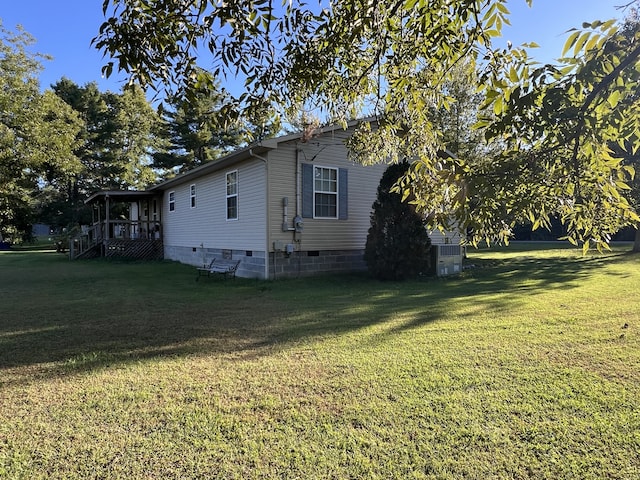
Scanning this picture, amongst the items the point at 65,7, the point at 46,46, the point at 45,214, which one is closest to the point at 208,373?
the point at 65,7

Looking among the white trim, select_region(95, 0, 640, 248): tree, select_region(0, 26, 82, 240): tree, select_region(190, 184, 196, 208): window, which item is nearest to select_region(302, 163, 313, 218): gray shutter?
the white trim

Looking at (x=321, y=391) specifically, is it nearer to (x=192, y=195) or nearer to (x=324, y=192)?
(x=324, y=192)

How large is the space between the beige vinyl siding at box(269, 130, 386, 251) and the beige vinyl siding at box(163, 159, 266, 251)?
0.36 metres

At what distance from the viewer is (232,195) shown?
11.8m

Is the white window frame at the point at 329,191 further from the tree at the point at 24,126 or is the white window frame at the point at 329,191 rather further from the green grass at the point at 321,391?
the tree at the point at 24,126

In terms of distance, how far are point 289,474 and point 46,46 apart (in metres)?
26.6

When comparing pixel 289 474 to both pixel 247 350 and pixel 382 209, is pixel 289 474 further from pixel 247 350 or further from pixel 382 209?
pixel 382 209

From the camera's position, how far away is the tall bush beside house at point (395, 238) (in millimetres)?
9930

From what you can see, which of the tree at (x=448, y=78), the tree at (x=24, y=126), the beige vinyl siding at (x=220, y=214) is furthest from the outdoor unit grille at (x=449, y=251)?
the tree at (x=24, y=126)

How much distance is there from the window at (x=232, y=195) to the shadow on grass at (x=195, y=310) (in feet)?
6.77

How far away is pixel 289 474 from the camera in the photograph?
7.52ft

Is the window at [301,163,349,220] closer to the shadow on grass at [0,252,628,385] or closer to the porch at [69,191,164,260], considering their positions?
the shadow on grass at [0,252,628,385]

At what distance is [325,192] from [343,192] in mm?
563

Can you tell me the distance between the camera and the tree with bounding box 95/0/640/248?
2104mm
